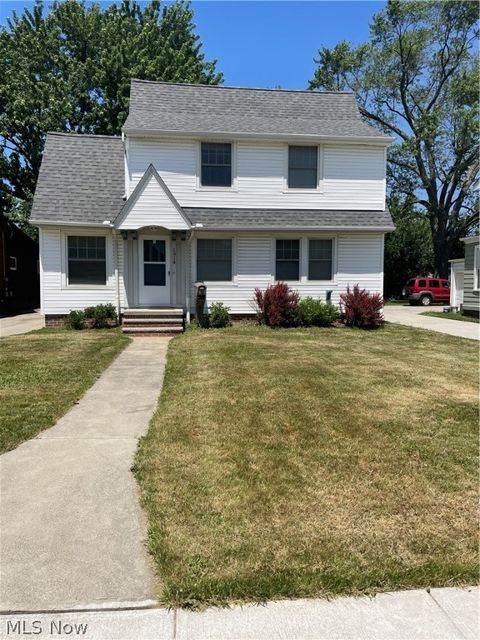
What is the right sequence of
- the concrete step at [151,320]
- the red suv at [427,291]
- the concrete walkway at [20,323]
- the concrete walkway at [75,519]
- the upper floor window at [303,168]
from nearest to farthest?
the concrete walkway at [75,519] < the concrete step at [151,320] < the concrete walkway at [20,323] < the upper floor window at [303,168] < the red suv at [427,291]

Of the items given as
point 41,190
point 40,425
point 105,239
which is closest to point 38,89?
point 41,190

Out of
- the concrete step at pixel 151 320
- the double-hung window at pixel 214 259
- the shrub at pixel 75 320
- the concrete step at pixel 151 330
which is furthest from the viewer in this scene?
the double-hung window at pixel 214 259

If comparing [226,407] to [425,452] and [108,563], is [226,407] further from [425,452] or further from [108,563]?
[108,563]

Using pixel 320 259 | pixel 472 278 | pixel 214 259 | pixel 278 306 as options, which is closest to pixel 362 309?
pixel 320 259

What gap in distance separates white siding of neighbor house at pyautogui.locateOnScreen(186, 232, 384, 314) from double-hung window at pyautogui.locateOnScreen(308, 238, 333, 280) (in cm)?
15

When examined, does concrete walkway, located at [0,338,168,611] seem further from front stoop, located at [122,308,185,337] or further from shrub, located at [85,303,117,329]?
shrub, located at [85,303,117,329]

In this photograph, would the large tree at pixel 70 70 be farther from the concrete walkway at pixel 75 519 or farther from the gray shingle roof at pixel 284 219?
the concrete walkway at pixel 75 519

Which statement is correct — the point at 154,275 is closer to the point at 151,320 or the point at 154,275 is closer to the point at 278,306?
the point at 151,320

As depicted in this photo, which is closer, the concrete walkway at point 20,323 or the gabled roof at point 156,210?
the gabled roof at point 156,210

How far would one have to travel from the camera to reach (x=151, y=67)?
25484mm

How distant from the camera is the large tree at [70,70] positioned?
2603 centimetres

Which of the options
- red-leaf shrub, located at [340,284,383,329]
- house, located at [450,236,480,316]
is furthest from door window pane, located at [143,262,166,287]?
house, located at [450,236,480,316]

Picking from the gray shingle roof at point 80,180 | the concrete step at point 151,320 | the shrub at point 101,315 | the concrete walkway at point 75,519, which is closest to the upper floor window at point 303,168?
the gray shingle roof at point 80,180

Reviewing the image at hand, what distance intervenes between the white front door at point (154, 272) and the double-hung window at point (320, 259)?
4511 mm
